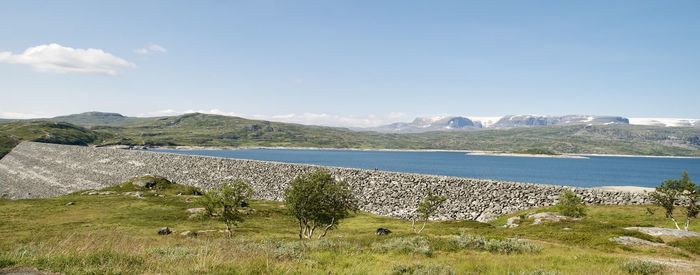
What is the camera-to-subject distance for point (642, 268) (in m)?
19.0

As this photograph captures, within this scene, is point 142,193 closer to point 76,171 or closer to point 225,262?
point 76,171

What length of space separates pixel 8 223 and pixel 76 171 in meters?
91.9

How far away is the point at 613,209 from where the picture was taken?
63.4m

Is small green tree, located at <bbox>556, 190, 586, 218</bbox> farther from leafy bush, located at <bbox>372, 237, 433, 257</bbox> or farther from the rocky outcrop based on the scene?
leafy bush, located at <bbox>372, 237, 433, 257</bbox>

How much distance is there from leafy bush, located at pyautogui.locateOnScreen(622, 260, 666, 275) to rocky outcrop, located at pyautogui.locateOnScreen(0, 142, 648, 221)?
5041cm

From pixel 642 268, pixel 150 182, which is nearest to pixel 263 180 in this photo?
pixel 150 182

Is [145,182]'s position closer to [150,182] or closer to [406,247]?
[150,182]

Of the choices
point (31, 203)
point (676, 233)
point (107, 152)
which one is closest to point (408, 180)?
point (676, 233)

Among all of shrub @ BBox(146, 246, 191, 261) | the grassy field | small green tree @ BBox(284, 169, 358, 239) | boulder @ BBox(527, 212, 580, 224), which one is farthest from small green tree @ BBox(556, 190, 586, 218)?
shrub @ BBox(146, 246, 191, 261)

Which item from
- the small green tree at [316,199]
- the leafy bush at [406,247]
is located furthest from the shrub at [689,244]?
the small green tree at [316,199]

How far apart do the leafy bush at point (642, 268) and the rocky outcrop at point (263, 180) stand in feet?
165

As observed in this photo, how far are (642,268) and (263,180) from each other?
92.2 meters

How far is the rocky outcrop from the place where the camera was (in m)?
71.2

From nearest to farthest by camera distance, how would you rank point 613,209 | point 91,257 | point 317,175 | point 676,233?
point 91,257 < point 676,233 < point 317,175 < point 613,209
